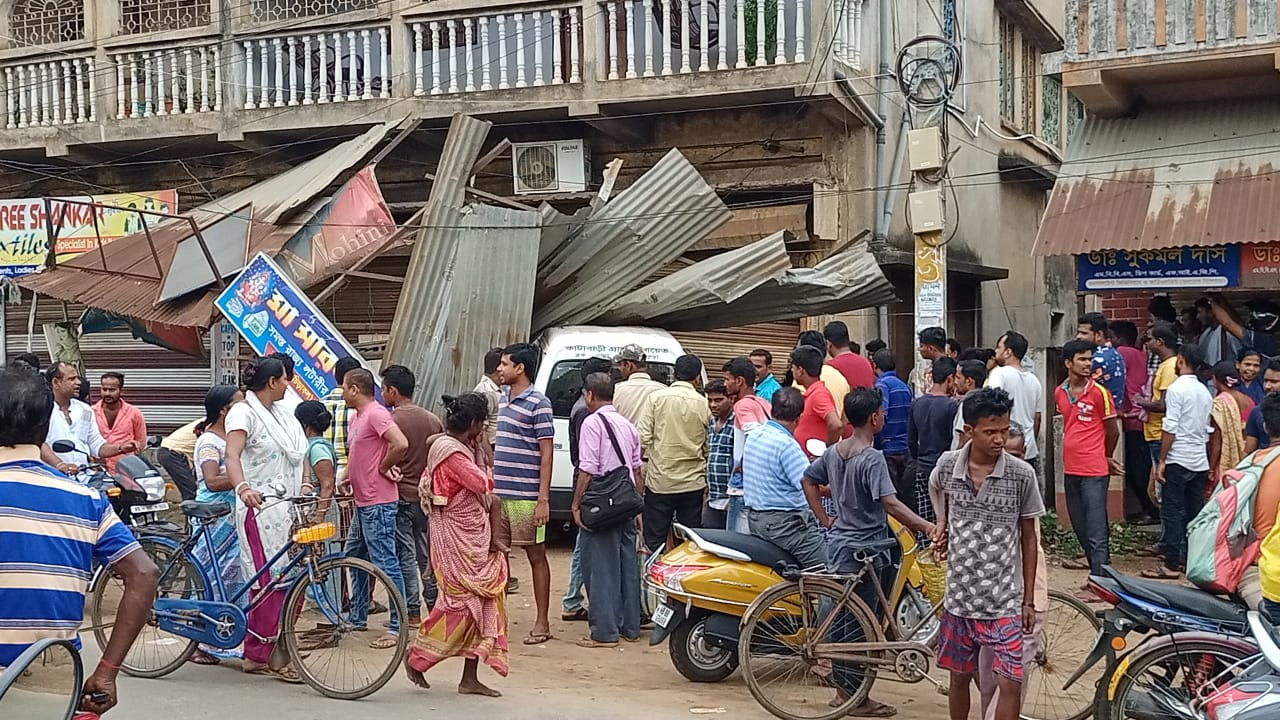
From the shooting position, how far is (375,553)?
7.11 meters

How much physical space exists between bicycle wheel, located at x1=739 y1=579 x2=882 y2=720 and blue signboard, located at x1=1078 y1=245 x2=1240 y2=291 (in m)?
5.66

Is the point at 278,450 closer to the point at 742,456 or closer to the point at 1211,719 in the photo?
the point at 742,456

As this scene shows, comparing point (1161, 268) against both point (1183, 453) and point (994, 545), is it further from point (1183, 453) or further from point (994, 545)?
point (994, 545)

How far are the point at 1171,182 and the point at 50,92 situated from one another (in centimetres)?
1288

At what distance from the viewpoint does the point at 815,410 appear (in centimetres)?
786

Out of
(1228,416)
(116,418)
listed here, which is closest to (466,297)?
(116,418)

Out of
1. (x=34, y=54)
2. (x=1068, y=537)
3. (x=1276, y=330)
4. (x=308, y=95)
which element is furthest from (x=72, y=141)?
(x=1276, y=330)

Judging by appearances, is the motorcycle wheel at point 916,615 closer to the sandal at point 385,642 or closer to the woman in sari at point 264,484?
the sandal at point 385,642

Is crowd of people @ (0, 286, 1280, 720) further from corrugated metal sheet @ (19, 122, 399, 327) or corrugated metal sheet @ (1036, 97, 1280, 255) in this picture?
corrugated metal sheet @ (19, 122, 399, 327)

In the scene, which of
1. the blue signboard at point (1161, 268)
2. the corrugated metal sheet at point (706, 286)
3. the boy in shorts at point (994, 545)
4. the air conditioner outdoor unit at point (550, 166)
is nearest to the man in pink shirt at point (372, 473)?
the boy in shorts at point (994, 545)

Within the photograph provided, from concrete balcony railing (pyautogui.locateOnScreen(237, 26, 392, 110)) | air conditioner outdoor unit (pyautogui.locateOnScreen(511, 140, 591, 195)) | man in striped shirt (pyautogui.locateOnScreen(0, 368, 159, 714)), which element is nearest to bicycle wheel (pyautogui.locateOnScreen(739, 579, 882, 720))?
man in striped shirt (pyautogui.locateOnScreen(0, 368, 159, 714))

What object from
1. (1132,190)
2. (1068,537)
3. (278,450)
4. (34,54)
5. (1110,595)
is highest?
(34,54)

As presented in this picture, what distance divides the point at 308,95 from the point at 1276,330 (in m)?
10.1

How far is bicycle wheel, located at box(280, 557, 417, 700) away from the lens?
Result: 6.22 m
